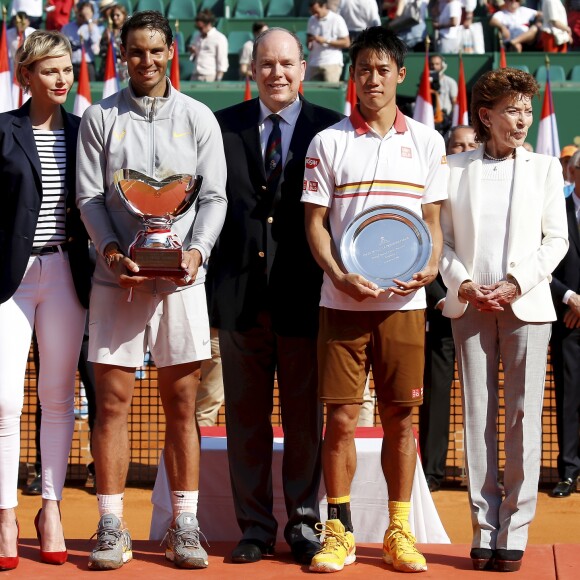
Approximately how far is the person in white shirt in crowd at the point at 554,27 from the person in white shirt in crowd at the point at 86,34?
22.8 ft

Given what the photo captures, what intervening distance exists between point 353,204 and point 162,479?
1.96 metres

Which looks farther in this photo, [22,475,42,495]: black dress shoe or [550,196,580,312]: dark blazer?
[22,475,42,495]: black dress shoe

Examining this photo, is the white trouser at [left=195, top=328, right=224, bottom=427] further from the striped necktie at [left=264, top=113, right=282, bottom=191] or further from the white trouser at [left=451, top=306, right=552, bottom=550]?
the white trouser at [left=451, top=306, right=552, bottom=550]

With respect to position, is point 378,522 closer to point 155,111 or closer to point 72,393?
point 72,393

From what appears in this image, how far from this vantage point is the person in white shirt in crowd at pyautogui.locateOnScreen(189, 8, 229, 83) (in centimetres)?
1720

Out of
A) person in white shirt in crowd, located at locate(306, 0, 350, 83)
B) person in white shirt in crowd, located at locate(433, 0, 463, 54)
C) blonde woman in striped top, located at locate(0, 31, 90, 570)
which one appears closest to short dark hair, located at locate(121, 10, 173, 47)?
→ blonde woman in striped top, located at locate(0, 31, 90, 570)

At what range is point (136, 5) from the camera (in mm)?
20203

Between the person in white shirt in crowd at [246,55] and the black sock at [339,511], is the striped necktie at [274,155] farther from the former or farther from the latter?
the person in white shirt in crowd at [246,55]

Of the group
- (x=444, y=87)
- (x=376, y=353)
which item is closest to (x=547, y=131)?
(x=444, y=87)

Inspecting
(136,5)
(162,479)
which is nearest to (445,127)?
(136,5)

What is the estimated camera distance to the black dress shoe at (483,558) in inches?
183

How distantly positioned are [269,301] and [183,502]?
3.08 ft

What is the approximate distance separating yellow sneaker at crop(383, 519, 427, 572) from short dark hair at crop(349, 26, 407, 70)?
6.37 feet

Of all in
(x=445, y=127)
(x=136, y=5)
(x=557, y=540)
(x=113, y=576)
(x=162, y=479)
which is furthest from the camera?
(x=136, y=5)
